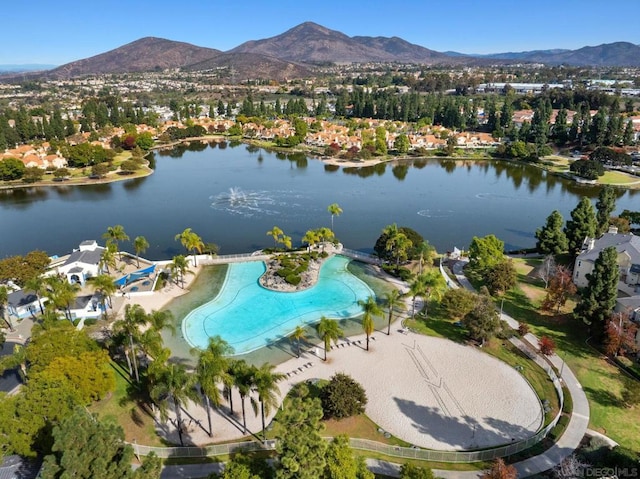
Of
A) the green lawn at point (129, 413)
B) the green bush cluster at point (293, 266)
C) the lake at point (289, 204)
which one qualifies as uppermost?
the green bush cluster at point (293, 266)

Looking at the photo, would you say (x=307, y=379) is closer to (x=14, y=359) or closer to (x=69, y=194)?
(x=14, y=359)

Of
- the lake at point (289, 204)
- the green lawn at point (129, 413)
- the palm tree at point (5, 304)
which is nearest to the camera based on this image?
the green lawn at point (129, 413)

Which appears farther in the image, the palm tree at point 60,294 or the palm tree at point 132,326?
the palm tree at point 60,294

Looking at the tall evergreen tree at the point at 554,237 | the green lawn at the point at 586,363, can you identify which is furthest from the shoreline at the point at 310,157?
the green lawn at the point at 586,363

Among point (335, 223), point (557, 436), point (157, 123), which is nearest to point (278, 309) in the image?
point (557, 436)

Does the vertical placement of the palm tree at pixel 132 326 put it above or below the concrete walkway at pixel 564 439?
above

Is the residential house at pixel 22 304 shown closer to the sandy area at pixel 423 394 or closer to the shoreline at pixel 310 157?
the sandy area at pixel 423 394

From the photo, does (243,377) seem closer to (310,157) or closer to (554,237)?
(554,237)

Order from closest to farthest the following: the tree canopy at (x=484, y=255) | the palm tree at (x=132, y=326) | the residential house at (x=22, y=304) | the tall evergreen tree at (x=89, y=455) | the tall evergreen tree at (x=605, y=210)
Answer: the tall evergreen tree at (x=89, y=455) < the palm tree at (x=132, y=326) < the residential house at (x=22, y=304) < the tree canopy at (x=484, y=255) < the tall evergreen tree at (x=605, y=210)
